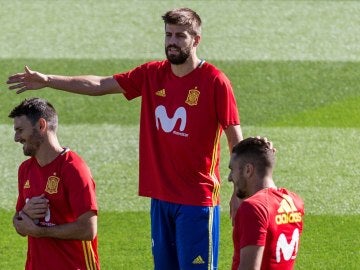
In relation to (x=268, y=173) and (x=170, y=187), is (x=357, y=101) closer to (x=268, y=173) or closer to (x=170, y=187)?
(x=170, y=187)

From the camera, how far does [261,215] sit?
6.15 meters

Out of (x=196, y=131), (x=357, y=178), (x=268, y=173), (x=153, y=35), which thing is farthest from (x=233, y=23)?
(x=268, y=173)

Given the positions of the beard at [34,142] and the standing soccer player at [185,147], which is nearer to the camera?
the beard at [34,142]

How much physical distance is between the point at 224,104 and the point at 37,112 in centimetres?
136

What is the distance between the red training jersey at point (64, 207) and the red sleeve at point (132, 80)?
4.06ft

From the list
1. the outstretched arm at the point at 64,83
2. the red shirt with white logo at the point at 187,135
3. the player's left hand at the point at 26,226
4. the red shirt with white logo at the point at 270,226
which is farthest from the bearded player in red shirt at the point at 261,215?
the outstretched arm at the point at 64,83

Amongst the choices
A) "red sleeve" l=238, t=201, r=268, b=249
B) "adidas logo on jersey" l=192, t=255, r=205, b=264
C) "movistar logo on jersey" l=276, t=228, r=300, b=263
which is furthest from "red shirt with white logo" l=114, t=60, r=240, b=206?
"red sleeve" l=238, t=201, r=268, b=249

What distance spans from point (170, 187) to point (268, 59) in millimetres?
8867

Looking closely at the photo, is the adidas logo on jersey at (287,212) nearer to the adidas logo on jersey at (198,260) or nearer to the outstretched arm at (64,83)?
the adidas logo on jersey at (198,260)

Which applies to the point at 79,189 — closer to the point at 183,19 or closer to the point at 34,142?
the point at 34,142

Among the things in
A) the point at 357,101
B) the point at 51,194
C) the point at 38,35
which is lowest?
the point at 51,194

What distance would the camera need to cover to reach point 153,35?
59.4 feet

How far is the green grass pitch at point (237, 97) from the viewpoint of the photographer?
11.1m

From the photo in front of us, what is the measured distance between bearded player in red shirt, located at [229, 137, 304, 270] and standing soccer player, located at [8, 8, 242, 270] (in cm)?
162
